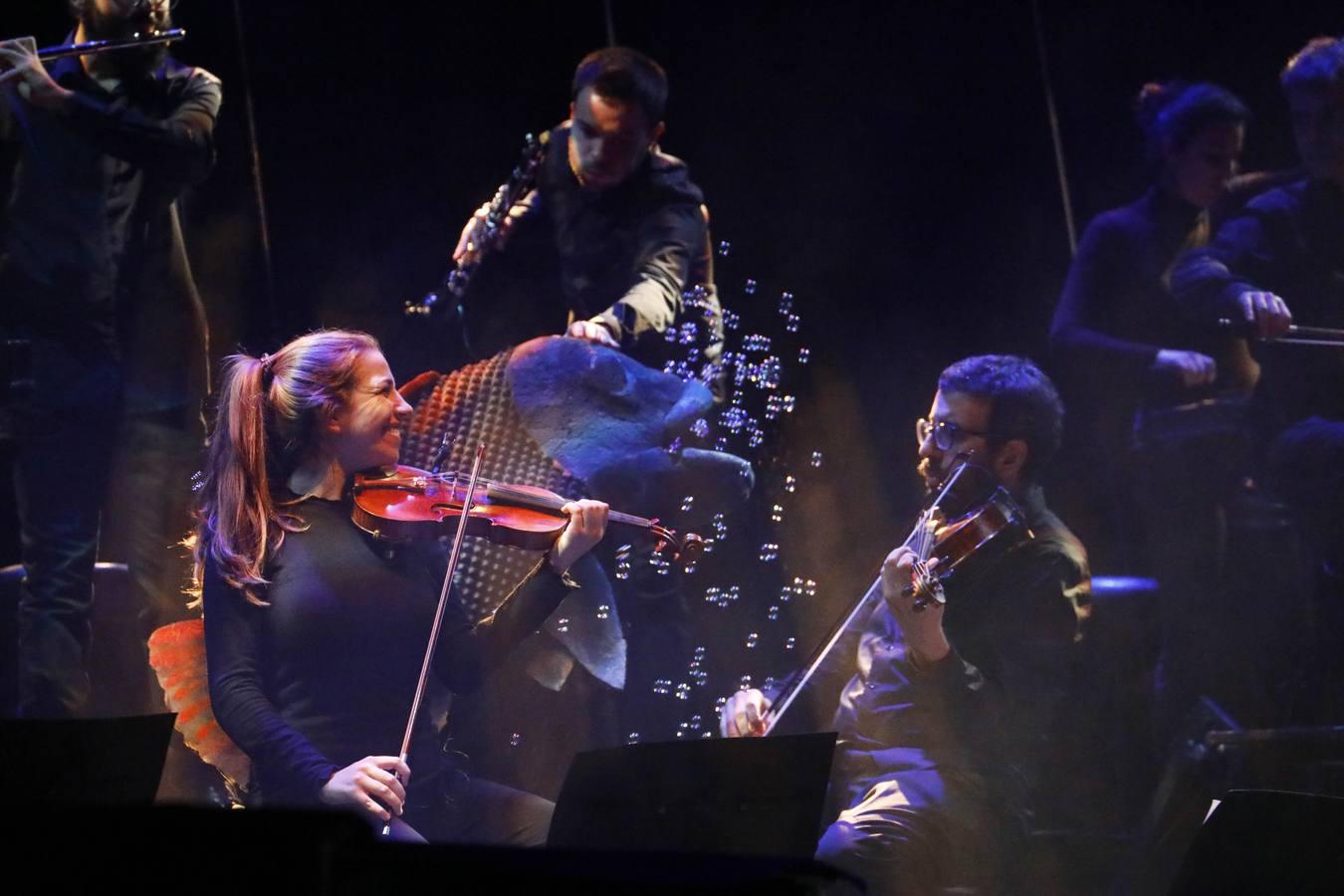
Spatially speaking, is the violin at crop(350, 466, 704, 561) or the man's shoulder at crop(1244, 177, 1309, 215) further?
the man's shoulder at crop(1244, 177, 1309, 215)

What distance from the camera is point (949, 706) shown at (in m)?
3.36

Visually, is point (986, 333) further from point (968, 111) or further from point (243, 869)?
point (243, 869)

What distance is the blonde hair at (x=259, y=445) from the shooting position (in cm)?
303

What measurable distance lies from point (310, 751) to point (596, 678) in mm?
792

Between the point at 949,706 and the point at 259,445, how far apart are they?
1.89 meters

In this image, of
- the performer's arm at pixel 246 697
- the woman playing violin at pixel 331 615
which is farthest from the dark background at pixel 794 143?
the performer's arm at pixel 246 697

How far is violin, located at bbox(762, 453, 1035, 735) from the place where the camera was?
3318 millimetres

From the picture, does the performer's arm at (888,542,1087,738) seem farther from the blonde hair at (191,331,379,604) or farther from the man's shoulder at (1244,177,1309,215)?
the blonde hair at (191,331,379,604)

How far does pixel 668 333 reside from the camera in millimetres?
Result: 3562

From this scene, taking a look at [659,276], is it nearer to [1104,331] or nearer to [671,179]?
[671,179]

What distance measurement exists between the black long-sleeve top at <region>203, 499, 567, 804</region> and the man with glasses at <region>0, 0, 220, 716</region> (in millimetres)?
335

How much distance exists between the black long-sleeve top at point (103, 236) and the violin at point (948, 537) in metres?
1.78

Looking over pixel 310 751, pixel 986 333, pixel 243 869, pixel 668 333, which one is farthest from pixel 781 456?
pixel 243 869

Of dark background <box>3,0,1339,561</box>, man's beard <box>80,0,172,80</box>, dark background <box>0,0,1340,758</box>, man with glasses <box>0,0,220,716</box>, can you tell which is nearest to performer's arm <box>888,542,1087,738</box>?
dark background <box>0,0,1340,758</box>
